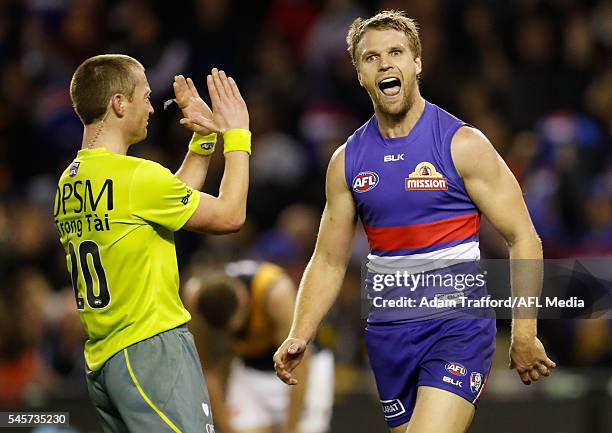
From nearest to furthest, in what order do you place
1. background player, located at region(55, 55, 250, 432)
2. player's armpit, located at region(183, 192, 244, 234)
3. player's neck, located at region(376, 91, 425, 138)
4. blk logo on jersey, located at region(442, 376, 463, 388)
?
background player, located at region(55, 55, 250, 432) → player's armpit, located at region(183, 192, 244, 234) → blk logo on jersey, located at region(442, 376, 463, 388) → player's neck, located at region(376, 91, 425, 138)

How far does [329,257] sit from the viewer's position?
225 inches

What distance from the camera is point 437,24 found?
11.4 meters

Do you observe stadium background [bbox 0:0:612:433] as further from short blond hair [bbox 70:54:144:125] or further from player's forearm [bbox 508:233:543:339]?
short blond hair [bbox 70:54:144:125]

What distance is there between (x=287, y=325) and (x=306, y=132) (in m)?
4.02

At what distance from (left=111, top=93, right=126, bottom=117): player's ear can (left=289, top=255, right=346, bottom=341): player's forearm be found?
121 centimetres

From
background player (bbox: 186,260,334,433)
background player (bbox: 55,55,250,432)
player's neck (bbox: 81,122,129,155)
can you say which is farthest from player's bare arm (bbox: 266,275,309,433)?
player's neck (bbox: 81,122,129,155)

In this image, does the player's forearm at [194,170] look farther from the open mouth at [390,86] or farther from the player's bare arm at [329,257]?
the open mouth at [390,86]

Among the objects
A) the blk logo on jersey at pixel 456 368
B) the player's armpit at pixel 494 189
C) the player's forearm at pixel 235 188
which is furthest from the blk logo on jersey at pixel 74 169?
the blk logo on jersey at pixel 456 368

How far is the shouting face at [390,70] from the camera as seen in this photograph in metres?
5.46

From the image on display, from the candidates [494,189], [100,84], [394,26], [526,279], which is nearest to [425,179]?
[494,189]

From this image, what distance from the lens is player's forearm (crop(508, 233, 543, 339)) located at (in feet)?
17.2

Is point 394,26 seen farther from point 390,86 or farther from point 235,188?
point 235,188

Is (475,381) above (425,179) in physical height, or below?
below

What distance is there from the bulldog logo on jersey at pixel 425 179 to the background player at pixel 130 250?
30.3 inches
